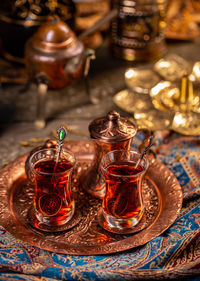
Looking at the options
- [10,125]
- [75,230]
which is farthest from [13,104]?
[75,230]

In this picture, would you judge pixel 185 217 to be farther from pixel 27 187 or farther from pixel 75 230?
pixel 27 187

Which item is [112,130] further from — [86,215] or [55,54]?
[55,54]

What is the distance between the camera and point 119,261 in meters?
0.99

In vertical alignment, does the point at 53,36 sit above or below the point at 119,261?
above

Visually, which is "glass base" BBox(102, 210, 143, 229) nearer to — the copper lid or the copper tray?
the copper tray

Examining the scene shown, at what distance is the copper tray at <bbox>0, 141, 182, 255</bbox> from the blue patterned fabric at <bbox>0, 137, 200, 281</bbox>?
0.03 m

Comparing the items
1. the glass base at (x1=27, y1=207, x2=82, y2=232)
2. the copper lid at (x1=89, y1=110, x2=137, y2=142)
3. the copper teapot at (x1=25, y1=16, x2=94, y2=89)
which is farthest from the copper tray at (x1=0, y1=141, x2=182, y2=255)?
the copper teapot at (x1=25, y1=16, x2=94, y2=89)

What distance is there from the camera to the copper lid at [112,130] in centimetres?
106

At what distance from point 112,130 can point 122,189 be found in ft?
0.52

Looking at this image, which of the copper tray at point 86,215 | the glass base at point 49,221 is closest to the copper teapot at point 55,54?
the copper tray at point 86,215

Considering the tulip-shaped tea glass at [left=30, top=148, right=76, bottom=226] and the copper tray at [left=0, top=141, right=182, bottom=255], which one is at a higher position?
the tulip-shaped tea glass at [left=30, top=148, right=76, bottom=226]

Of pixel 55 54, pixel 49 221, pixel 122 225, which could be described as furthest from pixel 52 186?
pixel 55 54

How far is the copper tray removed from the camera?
1.00 m

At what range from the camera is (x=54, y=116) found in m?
1.78
